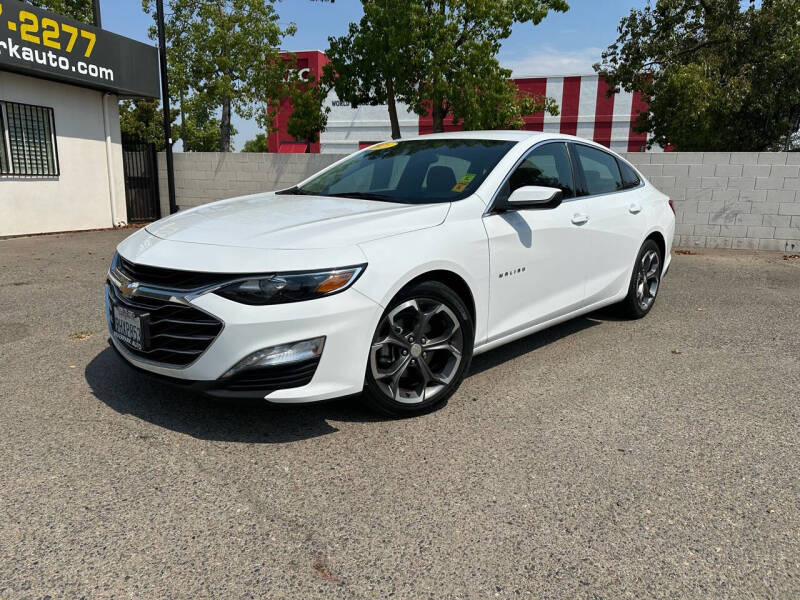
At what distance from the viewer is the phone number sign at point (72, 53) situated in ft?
33.6

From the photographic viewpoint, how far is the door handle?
14.4ft

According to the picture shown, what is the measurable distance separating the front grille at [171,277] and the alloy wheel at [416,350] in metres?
0.82

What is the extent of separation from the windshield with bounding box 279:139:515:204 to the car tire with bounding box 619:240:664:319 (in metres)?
2.00

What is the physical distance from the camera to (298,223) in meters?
3.27

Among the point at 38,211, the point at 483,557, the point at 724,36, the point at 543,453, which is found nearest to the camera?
the point at 483,557

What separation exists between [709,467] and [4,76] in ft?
40.0

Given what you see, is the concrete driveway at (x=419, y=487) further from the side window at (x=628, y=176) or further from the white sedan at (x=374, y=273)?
the side window at (x=628, y=176)

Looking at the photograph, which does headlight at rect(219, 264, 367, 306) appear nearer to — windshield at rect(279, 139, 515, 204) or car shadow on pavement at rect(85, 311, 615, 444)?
car shadow on pavement at rect(85, 311, 615, 444)

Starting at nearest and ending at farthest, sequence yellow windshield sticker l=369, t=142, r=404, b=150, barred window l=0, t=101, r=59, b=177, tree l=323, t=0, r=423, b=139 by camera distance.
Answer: yellow windshield sticker l=369, t=142, r=404, b=150
barred window l=0, t=101, r=59, b=177
tree l=323, t=0, r=423, b=139

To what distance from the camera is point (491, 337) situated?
379cm

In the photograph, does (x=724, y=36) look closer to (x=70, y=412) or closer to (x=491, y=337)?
(x=491, y=337)

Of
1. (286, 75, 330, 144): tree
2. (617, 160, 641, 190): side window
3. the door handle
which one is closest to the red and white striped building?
(286, 75, 330, 144): tree

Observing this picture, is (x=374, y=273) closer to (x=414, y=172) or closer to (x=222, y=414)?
(x=222, y=414)

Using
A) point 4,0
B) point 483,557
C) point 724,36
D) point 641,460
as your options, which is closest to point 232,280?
point 483,557
